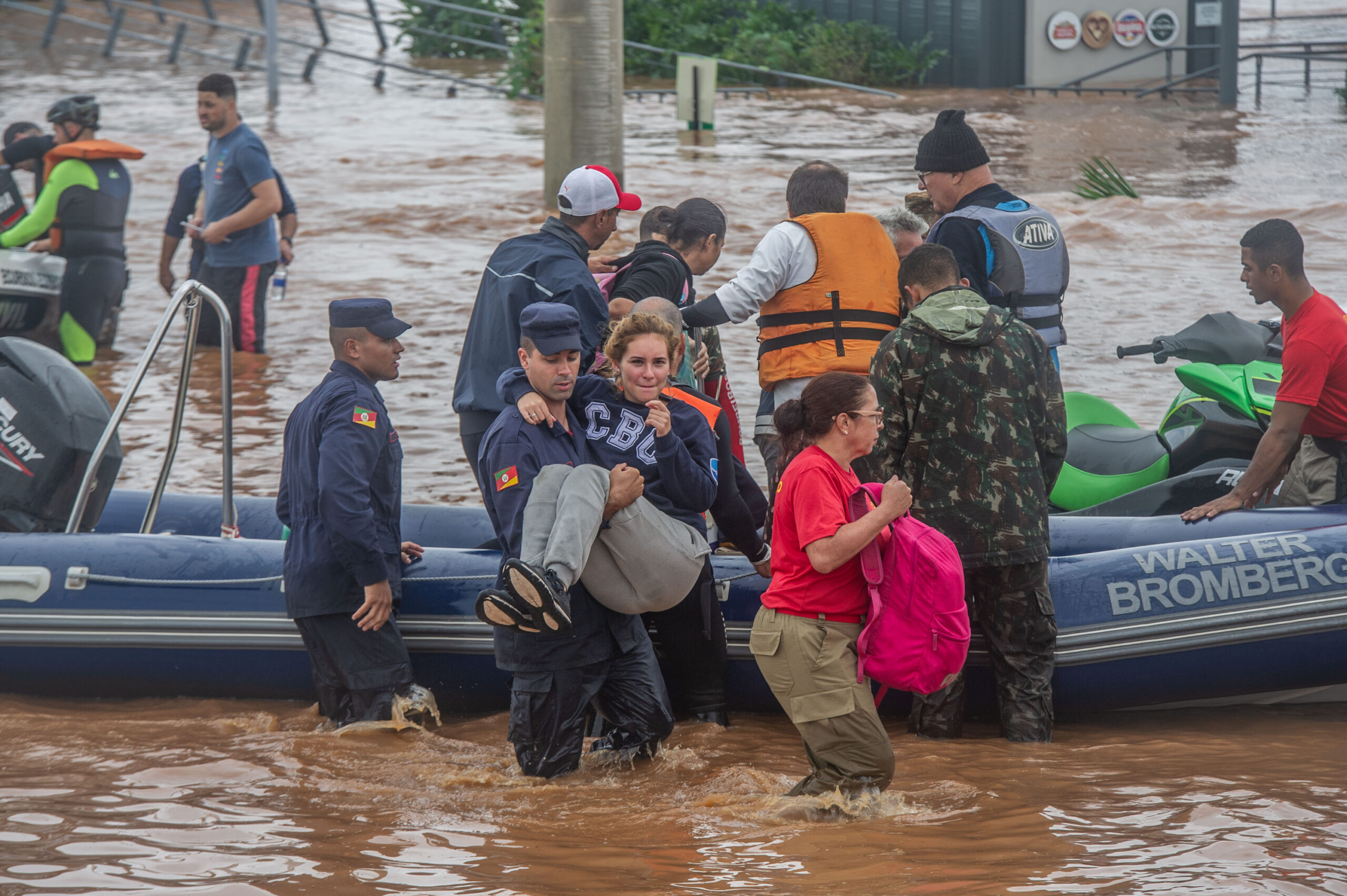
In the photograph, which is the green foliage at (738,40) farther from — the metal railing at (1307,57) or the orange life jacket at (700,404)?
the orange life jacket at (700,404)

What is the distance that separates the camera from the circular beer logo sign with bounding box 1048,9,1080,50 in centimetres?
2355

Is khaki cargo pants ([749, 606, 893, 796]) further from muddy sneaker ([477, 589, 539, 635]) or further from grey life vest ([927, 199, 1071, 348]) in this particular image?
grey life vest ([927, 199, 1071, 348])

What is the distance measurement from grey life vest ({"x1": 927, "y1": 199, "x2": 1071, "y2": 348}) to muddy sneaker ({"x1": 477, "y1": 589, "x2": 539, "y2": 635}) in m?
2.20

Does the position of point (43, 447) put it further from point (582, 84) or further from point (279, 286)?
point (582, 84)

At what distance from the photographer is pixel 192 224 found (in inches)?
357

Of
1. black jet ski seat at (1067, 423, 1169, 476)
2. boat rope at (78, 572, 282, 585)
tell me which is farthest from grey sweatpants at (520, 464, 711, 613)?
black jet ski seat at (1067, 423, 1169, 476)

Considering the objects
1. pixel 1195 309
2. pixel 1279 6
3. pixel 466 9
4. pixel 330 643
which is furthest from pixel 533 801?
pixel 1279 6

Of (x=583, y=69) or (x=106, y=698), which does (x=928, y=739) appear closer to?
(x=106, y=698)

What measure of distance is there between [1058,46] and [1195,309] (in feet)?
46.8

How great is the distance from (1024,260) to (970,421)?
123 cm

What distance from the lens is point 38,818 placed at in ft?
12.3

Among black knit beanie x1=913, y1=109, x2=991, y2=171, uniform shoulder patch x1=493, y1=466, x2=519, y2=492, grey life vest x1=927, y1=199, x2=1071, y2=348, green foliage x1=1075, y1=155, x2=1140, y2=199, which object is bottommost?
uniform shoulder patch x1=493, y1=466, x2=519, y2=492

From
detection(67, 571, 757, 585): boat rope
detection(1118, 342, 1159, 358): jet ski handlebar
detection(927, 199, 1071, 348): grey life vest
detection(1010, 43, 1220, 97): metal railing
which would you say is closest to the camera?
detection(67, 571, 757, 585): boat rope

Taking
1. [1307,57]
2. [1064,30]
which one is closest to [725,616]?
[1307,57]
